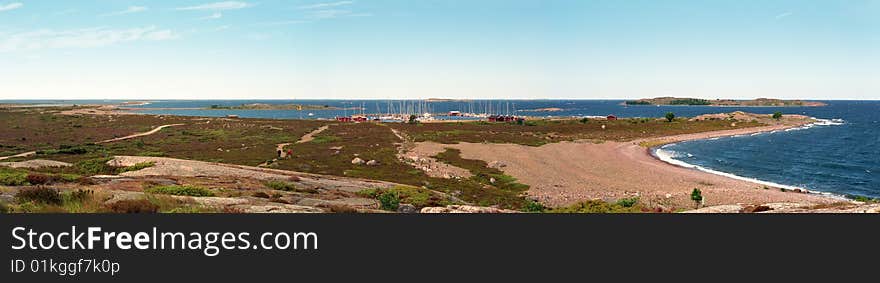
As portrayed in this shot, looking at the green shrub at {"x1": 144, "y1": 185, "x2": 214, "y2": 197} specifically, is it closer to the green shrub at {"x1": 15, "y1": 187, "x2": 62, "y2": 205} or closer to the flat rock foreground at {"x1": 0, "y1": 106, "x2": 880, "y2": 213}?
the flat rock foreground at {"x1": 0, "y1": 106, "x2": 880, "y2": 213}

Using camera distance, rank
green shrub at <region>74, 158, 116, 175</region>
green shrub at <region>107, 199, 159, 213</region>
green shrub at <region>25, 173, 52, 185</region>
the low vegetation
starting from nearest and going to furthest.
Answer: green shrub at <region>107, 199, 159, 213</region>, green shrub at <region>25, 173, 52, 185</region>, the low vegetation, green shrub at <region>74, 158, 116, 175</region>

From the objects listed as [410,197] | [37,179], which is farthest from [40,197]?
[410,197]

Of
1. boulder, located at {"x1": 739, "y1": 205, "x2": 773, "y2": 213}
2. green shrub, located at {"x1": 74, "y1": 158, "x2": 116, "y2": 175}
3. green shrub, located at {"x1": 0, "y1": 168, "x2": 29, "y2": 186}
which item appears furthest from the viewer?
green shrub, located at {"x1": 74, "y1": 158, "x2": 116, "y2": 175}

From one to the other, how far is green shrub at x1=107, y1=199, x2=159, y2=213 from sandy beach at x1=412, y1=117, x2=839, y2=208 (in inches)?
1141

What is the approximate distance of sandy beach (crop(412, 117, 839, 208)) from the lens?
40.1 metres

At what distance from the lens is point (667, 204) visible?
36.6 m

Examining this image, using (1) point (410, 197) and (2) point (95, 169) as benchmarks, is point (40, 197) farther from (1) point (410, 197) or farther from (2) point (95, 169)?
(2) point (95, 169)

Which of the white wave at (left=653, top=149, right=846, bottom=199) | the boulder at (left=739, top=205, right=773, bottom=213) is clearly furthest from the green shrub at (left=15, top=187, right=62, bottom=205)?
the white wave at (left=653, top=149, right=846, bottom=199)

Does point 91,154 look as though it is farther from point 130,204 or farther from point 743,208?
point 743,208

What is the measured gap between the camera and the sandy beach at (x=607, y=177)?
132 ft

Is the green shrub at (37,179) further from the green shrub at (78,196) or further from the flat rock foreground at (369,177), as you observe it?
the green shrub at (78,196)

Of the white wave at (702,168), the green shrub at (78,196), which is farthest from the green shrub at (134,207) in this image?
the white wave at (702,168)

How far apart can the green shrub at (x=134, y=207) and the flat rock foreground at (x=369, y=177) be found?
0.04 m

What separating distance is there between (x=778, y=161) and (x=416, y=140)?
192 ft
